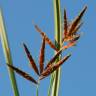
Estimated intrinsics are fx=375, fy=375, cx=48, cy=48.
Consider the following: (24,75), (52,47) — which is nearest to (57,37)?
(52,47)

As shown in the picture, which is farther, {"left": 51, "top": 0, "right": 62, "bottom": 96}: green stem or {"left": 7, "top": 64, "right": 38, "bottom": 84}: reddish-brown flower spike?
{"left": 51, "top": 0, "right": 62, "bottom": 96}: green stem

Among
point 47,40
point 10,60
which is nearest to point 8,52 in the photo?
point 10,60

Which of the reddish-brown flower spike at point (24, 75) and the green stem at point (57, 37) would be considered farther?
the green stem at point (57, 37)

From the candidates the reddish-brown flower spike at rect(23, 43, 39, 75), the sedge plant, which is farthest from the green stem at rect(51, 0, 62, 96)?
the reddish-brown flower spike at rect(23, 43, 39, 75)

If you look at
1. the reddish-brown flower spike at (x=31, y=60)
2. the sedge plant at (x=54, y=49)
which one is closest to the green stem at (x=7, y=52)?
the sedge plant at (x=54, y=49)

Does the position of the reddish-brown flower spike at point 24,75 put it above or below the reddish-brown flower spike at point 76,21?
below

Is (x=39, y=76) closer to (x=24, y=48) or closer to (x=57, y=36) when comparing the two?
(x=24, y=48)

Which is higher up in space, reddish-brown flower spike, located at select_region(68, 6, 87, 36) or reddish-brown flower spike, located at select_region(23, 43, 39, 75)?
reddish-brown flower spike, located at select_region(68, 6, 87, 36)

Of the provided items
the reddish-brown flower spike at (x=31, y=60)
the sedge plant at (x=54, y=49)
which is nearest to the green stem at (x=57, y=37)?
the sedge plant at (x=54, y=49)

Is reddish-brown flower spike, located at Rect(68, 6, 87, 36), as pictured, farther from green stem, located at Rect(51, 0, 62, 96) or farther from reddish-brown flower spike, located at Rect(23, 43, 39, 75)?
reddish-brown flower spike, located at Rect(23, 43, 39, 75)

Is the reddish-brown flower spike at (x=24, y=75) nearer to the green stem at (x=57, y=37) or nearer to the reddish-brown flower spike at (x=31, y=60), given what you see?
the reddish-brown flower spike at (x=31, y=60)

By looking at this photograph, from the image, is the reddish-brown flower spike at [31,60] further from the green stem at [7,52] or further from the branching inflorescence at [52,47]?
the green stem at [7,52]
